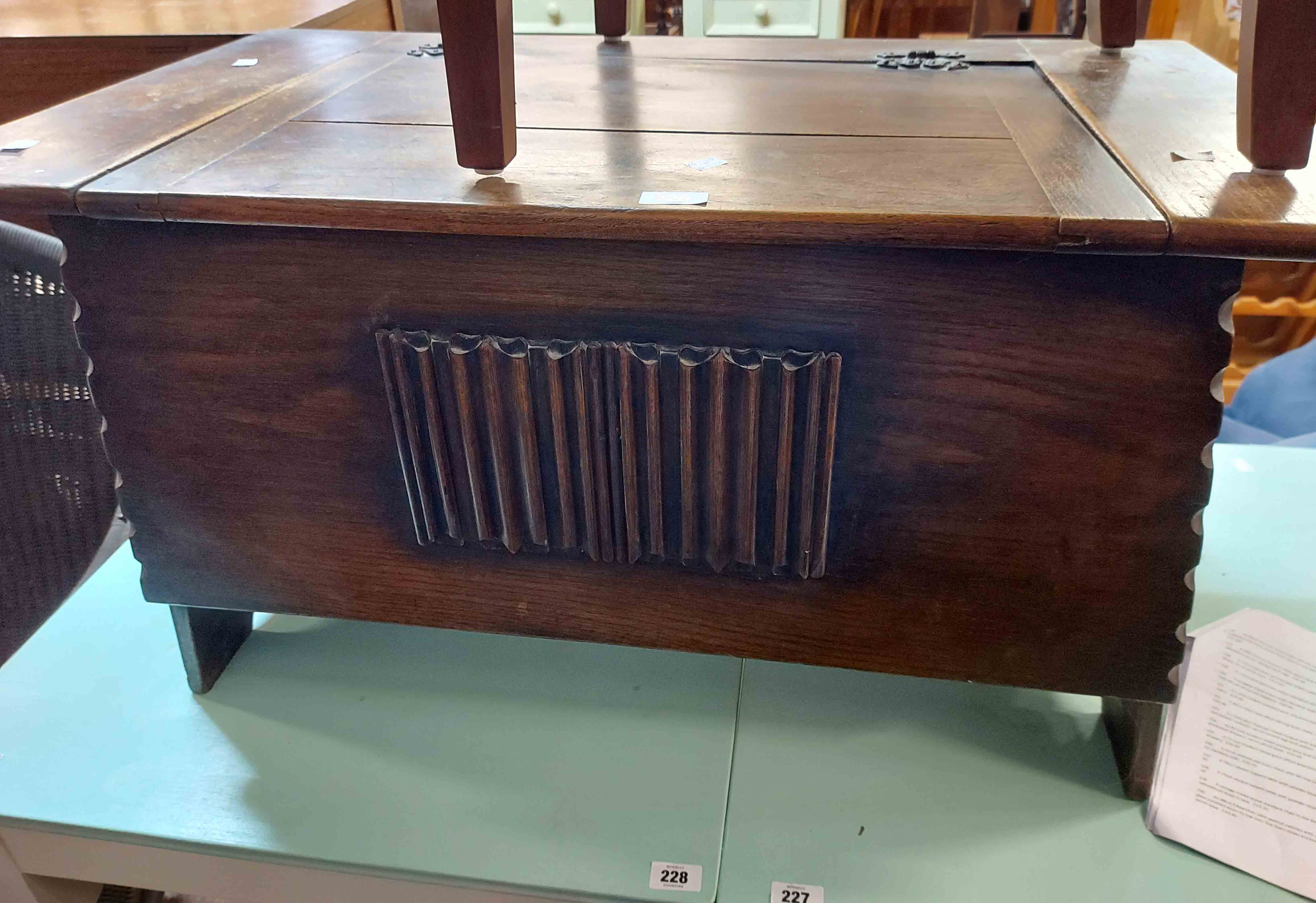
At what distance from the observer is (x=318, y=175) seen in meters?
0.74

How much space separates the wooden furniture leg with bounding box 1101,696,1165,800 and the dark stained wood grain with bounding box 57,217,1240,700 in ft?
0.13

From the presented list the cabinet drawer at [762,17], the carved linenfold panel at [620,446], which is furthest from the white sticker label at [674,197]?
the cabinet drawer at [762,17]

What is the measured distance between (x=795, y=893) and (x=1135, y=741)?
1.06 feet

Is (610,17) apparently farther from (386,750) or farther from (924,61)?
(386,750)

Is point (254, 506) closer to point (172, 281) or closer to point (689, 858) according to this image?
point (172, 281)

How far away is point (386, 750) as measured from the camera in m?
0.94

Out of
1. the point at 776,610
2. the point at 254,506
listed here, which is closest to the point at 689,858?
the point at 776,610

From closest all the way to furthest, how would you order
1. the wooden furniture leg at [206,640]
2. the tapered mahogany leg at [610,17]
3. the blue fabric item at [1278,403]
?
1. the wooden furniture leg at [206,640]
2. the tapered mahogany leg at [610,17]
3. the blue fabric item at [1278,403]

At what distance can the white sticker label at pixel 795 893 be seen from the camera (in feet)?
2.63

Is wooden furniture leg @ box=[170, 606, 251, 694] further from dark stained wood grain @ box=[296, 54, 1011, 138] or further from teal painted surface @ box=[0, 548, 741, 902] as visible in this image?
dark stained wood grain @ box=[296, 54, 1011, 138]

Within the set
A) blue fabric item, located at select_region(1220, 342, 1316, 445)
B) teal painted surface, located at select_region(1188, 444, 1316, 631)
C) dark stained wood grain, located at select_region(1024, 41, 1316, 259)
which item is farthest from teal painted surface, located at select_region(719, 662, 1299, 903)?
blue fabric item, located at select_region(1220, 342, 1316, 445)

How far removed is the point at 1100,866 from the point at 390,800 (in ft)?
2.01

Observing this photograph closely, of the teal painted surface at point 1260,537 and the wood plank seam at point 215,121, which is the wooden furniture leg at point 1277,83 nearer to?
the teal painted surface at point 1260,537

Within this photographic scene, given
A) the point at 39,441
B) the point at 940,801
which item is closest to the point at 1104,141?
the point at 940,801
